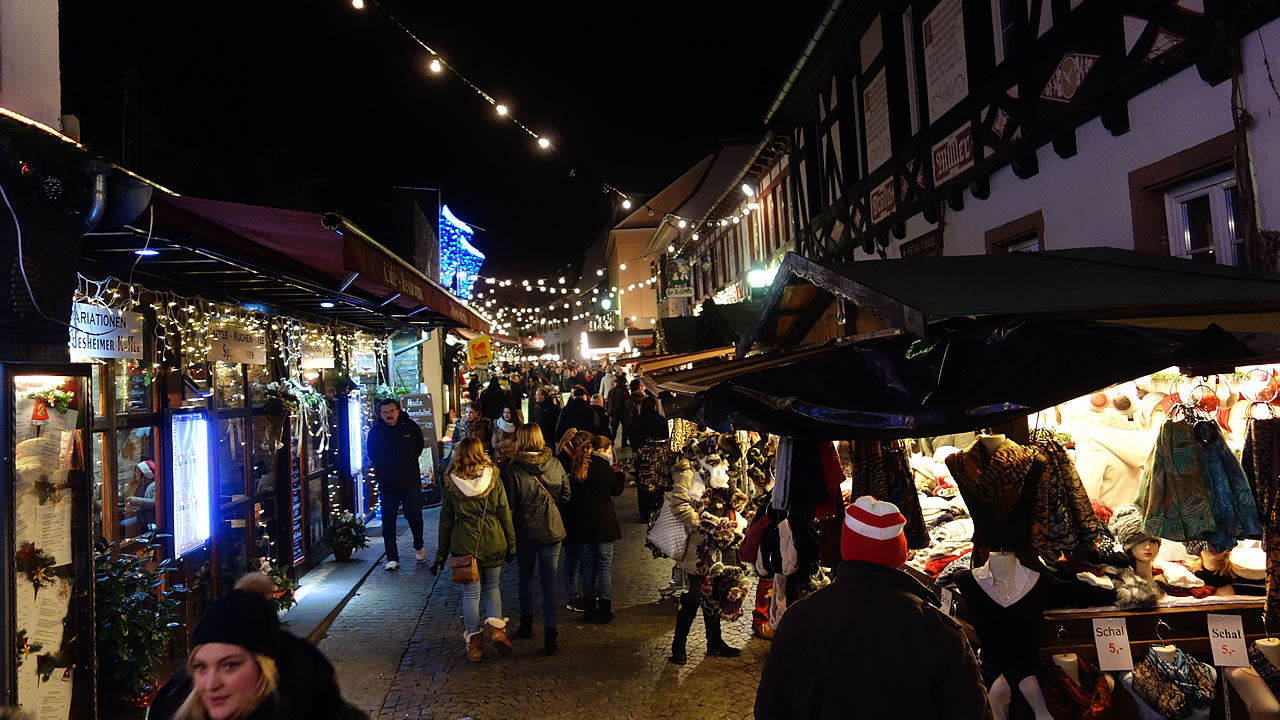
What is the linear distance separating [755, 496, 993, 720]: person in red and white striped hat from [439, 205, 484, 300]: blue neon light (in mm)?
16707

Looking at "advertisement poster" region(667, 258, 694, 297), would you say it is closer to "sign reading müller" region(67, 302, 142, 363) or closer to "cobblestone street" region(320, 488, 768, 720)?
"cobblestone street" region(320, 488, 768, 720)

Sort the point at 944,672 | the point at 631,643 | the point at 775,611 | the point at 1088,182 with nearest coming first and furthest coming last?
1. the point at 944,672
2. the point at 775,611
3. the point at 1088,182
4. the point at 631,643

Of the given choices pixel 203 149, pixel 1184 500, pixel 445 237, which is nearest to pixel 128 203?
pixel 1184 500

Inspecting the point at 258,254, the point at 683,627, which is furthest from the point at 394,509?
the point at 258,254

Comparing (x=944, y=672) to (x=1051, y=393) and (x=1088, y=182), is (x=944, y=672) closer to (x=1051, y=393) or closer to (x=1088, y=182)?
(x=1051, y=393)

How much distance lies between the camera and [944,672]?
258cm

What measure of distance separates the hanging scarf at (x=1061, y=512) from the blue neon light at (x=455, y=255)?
626 inches

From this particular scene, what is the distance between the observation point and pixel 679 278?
23.4m

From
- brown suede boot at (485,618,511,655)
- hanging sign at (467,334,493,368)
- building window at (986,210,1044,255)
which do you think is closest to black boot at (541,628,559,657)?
brown suede boot at (485,618,511,655)

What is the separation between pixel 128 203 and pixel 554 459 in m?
4.07

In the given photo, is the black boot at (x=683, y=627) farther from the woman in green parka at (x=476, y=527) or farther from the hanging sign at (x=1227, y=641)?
the hanging sign at (x=1227, y=641)

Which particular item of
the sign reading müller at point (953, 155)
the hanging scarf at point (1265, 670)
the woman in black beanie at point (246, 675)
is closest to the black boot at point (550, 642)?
the woman in black beanie at point (246, 675)

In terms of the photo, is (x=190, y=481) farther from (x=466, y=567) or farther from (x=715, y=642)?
(x=715, y=642)

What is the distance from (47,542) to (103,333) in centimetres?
156
